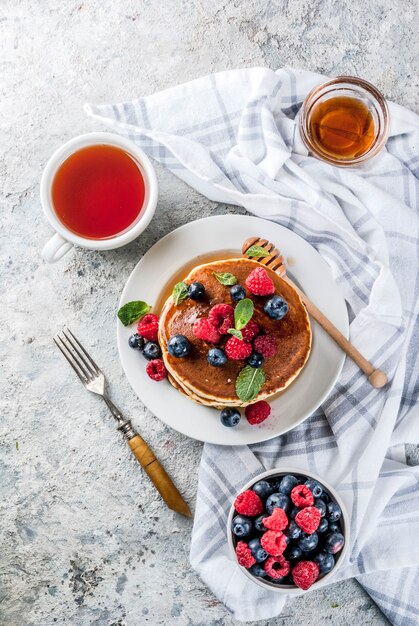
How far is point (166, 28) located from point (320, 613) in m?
2.41

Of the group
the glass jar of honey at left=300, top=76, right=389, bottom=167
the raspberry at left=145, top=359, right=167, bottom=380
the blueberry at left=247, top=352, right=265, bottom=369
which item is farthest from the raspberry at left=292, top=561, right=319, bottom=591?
the glass jar of honey at left=300, top=76, right=389, bottom=167

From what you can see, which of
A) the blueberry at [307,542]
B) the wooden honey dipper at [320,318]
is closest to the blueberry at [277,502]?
the blueberry at [307,542]

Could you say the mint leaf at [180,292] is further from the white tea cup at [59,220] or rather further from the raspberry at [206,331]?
the white tea cup at [59,220]

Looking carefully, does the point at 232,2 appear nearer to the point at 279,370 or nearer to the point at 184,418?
the point at 279,370

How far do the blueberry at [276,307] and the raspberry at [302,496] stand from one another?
0.59 metres

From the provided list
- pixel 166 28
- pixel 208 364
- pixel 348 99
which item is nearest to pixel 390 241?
pixel 348 99

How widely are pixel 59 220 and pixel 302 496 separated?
1283mm

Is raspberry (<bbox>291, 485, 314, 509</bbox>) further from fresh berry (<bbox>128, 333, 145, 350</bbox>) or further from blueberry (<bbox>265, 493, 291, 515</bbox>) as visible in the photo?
fresh berry (<bbox>128, 333, 145, 350</bbox>)

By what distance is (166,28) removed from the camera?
2.65 metres

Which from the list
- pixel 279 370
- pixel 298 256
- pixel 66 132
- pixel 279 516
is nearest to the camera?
pixel 279 516

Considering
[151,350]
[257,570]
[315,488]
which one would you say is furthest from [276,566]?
[151,350]

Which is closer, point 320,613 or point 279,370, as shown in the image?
point 279,370

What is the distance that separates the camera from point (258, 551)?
2.19 meters

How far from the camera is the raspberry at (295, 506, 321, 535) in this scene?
84.3 inches
